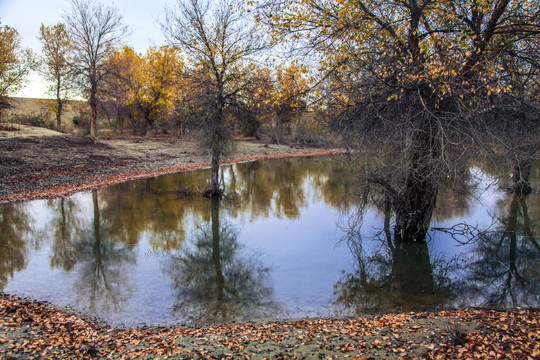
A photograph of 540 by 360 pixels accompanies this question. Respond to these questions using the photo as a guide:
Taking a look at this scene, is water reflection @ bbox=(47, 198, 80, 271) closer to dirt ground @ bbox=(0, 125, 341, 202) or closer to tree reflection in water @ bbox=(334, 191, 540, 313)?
dirt ground @ bbox=(0, 125, 341, 202)

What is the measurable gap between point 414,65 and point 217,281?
681 centimetres

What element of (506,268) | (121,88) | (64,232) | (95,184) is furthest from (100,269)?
(121,88)

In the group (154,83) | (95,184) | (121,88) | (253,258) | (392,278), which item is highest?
(154,83)

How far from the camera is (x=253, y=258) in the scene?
38.2 feet

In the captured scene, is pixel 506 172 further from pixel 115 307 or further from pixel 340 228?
pixel 115 307

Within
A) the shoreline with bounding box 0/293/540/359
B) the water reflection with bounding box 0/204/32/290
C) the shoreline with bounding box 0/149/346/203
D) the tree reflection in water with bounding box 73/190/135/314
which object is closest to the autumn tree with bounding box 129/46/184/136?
the shoreline with bounding box 0/149/346/203

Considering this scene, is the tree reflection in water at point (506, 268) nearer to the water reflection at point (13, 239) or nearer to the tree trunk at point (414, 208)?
the tree trunk at point (414, 208)

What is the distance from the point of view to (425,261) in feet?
36.6

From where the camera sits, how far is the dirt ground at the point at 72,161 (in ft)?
68.8

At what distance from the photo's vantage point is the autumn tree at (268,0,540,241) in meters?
8.82

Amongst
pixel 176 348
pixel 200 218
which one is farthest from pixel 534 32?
pixel 200 218

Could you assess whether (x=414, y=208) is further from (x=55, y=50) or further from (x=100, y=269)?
(x=55, y=50)

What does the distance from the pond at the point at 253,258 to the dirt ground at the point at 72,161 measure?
8.84 feet

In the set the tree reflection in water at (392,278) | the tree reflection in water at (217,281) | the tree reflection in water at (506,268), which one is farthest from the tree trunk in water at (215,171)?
the tree reflection in water at (506,268)
